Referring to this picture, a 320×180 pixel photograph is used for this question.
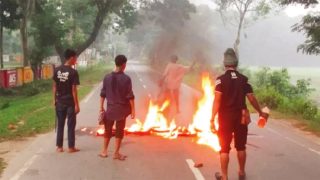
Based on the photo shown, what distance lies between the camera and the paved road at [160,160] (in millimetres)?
7961

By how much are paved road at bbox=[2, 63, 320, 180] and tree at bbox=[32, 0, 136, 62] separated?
27288 millimetres

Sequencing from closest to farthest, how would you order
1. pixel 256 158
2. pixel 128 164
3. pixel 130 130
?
pixel 128 164, pixel 256 158, pixel 130 130

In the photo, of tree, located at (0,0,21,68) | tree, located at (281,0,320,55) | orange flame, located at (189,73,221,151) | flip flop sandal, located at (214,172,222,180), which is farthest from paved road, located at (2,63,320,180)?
tree, located at (0,0,21,68)

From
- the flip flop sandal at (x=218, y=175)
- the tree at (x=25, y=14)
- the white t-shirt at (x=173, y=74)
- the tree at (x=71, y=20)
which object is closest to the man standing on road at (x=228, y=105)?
the flip flop sandal at (x=218, y=175)

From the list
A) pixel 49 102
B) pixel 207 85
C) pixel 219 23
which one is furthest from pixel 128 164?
pixel 219 23

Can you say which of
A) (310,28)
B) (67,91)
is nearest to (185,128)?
(67,91)

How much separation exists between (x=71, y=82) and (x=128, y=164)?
6.96ft

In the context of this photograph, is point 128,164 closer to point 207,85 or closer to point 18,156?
point 18,156

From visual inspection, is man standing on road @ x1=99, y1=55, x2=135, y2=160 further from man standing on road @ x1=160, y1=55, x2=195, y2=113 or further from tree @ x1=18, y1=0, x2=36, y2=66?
tree @ x1=18, y1=0, x2=36, y2=66

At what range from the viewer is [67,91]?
383 inches

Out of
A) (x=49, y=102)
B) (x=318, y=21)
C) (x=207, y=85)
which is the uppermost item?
(x=318, y=21)

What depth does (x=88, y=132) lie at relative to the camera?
1254 cm

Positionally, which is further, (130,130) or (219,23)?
(219,23)

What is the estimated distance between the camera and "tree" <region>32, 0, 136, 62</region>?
38531mm
